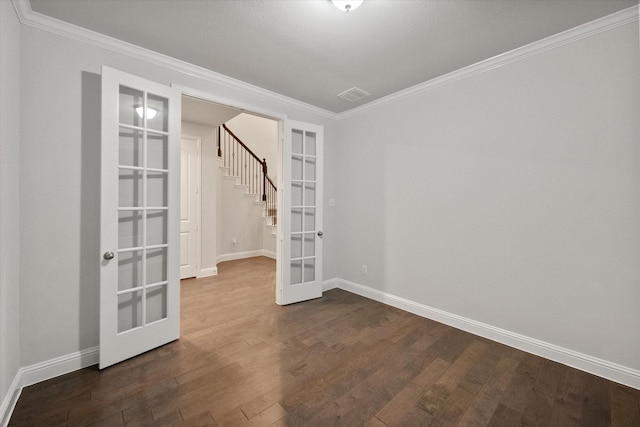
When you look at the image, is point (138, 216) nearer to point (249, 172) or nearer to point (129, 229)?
point (129, 229)

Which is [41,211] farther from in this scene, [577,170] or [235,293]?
[577,170]

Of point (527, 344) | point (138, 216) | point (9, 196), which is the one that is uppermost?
point (9, 196)

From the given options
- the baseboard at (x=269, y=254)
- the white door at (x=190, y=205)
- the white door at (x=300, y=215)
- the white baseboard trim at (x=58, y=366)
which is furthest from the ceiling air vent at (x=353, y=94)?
the baseboard at (x=269, y=254)

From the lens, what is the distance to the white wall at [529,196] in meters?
2.04

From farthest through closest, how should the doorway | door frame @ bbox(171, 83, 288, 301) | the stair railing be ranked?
1. the stair railing
2. the doorway
3. door frame @ bbox(171, 83, 288, 301)

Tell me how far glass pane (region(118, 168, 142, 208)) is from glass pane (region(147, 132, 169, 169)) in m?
0.16

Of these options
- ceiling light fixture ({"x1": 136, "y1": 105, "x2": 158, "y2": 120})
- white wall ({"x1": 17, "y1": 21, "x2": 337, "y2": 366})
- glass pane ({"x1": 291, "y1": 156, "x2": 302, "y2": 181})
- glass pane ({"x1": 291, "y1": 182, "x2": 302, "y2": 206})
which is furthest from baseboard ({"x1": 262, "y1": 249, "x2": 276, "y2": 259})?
ceiling light fixture ({"x1": 136, "y1": 105, "x2": 158, "y2": 120})

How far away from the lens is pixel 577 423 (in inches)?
65.2

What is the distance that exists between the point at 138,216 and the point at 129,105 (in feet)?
3.15

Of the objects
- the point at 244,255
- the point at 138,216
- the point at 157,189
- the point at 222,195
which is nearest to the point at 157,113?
the point at 157,189

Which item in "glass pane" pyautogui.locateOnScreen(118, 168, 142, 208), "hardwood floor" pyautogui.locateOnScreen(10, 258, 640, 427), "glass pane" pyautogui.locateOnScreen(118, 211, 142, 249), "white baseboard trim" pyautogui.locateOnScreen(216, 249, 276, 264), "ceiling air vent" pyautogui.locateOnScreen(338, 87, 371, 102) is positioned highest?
"ceiling air vent" pyautogui.locateOnScreen(338, 87, 371, 102)

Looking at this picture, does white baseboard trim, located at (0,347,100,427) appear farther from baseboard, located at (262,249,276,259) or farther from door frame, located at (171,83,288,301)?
baseboard, located at (262,249,276,259)

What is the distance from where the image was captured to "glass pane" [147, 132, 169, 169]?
2490mm

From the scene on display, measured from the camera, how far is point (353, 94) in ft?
11.3
